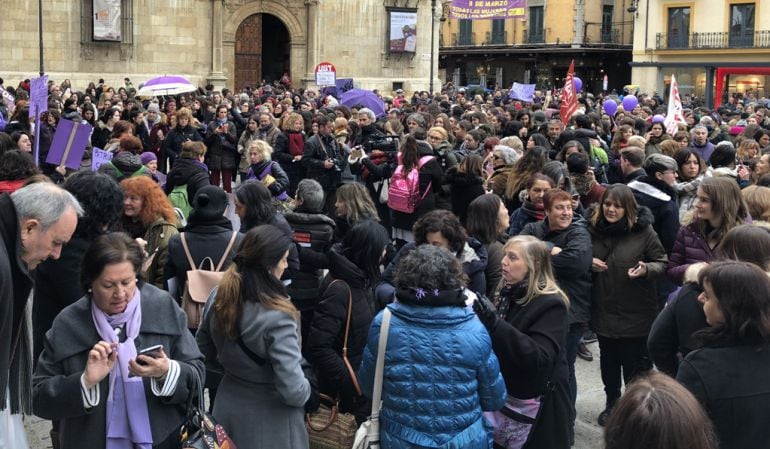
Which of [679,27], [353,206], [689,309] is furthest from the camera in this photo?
[679,27]

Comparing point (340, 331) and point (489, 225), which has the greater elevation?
point (489, 225)

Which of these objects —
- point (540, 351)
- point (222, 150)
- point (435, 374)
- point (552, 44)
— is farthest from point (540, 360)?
point (552, 44)

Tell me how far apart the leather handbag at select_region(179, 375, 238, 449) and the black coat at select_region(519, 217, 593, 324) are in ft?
8.56

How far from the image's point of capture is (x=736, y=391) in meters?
3.32

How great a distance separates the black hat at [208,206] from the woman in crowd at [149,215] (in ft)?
1.59

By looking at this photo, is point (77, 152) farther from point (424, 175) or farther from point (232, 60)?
point (232, 60)

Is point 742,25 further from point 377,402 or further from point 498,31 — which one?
point 377,402

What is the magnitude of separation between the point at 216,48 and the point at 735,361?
1124 inches

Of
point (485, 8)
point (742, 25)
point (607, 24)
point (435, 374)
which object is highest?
point (607, 24)

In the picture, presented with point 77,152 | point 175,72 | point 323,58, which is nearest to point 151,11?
point 175,72

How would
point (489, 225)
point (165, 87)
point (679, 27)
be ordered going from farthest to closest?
point (679, 27)
point (165, 87)
point (489, 225)

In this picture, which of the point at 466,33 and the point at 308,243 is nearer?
the point at 308,243

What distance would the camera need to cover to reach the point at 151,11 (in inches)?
1129

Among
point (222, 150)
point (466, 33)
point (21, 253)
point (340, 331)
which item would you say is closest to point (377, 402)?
point (340, 331)
